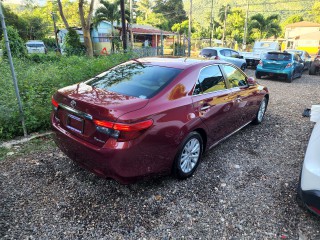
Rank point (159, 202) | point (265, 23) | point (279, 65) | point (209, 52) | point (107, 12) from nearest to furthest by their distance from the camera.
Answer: point (159, 202)
point (279, 65)
point (209, 52)
point (107, 12)
point (265, 23)

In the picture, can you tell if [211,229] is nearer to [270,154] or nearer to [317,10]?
[270,154]

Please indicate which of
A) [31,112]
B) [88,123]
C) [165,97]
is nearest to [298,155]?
[165,97]

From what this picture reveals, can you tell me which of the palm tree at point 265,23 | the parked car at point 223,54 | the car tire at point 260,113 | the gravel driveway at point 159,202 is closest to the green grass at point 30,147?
the gravel driveway at point 159,202

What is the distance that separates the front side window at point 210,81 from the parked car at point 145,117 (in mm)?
15

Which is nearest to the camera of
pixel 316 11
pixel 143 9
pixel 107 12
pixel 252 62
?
pixel 252 62

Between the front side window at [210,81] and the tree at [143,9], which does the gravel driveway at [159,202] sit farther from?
the tree at [143,9]

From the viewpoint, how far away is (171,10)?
5294cm

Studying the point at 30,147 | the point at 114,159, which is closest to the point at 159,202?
the point at 114,159

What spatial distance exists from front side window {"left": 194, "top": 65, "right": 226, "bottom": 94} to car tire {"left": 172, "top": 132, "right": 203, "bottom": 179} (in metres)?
0.64

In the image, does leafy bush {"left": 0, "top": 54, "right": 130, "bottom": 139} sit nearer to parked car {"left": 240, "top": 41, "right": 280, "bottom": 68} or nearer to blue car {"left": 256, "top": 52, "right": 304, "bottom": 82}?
blue car {"left": 256, "top": 52, "right": 304, "bottom": 82}

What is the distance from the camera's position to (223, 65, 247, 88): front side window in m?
4.10

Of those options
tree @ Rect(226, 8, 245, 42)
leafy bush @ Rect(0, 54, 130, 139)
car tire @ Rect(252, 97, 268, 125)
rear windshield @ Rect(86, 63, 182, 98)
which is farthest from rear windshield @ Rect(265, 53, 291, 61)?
tree @ Rect(226, 8, 245, 42)

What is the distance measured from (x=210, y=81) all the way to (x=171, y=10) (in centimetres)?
5443

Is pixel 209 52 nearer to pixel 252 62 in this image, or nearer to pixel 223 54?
pixel 223 54
